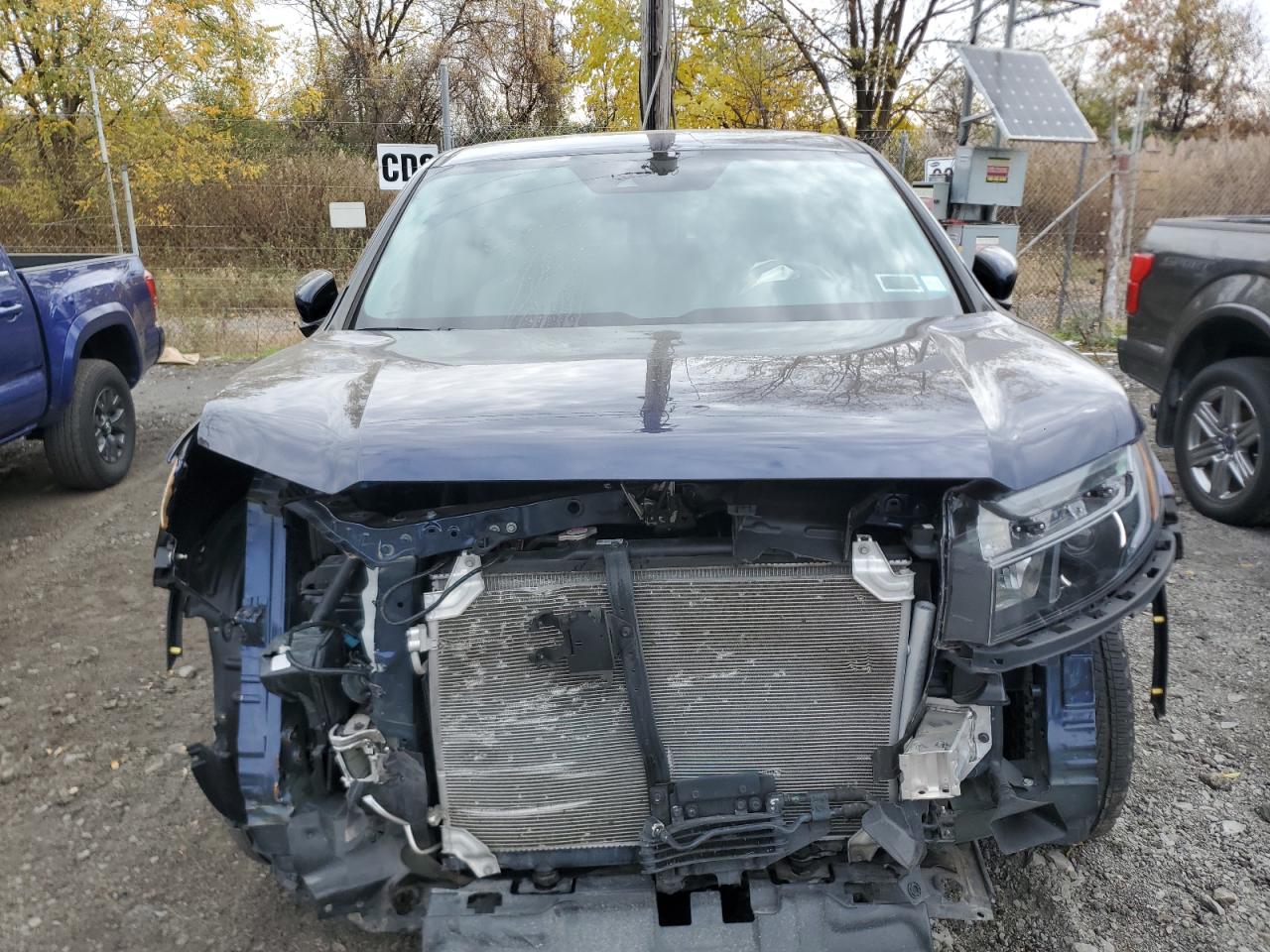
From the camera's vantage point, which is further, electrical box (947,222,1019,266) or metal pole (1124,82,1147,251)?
metal pole (1124,82,1147,251)

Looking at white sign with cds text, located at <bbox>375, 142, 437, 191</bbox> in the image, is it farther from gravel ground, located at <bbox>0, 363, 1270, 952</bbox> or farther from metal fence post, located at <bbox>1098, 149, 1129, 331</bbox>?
metal fence post, located at <bbox>1098, 149, 1129, 331</bbox>

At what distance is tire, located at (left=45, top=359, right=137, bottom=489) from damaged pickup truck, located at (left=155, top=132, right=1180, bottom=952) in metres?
4.15

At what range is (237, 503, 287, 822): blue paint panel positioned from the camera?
2107 mm

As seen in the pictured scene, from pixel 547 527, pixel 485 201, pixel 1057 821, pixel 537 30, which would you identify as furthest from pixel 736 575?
pixel 537 30

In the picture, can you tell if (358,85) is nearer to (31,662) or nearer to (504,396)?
(31,662)

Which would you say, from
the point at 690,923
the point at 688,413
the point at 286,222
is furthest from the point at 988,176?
the point at 286,222

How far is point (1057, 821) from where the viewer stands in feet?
7.14

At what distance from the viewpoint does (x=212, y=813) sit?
117 inches

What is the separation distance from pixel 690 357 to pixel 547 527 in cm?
54

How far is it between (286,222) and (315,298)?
31.5ft

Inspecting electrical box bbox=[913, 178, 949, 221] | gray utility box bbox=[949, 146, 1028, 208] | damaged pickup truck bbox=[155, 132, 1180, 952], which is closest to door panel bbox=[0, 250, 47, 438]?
damaged pickup truck bbox=[155, 132, 1180, 952]

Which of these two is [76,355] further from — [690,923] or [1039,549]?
[1039,549]

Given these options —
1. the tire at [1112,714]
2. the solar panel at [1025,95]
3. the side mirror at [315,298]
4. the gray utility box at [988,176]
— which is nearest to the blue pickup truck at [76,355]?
the side mirror at [315,298]

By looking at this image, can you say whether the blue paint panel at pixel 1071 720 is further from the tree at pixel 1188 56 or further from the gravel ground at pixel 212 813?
the tree at pixel 1188 56
